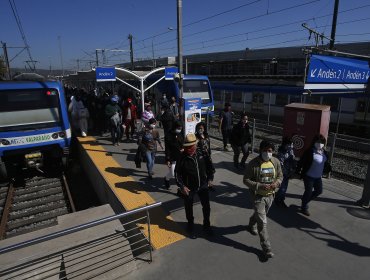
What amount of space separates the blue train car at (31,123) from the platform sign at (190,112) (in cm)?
362

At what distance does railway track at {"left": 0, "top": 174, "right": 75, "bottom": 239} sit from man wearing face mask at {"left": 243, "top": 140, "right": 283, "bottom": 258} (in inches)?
212

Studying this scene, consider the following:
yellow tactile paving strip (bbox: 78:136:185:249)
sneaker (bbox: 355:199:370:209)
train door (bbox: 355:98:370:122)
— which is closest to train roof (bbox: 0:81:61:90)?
yellow tactile paving strip (bbox: 78:136:185:249)

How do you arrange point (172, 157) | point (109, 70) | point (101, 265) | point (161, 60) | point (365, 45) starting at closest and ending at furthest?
point (101, 265)
point (172, 157)
point (109, 70)
point (365, 45)
point (161, 60)

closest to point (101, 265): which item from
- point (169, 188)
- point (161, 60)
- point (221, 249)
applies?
point (221, 249)

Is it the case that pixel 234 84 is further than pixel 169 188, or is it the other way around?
pixel 234 84

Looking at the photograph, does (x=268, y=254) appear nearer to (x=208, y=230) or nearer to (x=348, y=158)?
(x=208, y=230)

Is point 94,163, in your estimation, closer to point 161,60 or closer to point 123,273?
Result: point 123,273

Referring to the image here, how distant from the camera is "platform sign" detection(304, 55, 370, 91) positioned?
17.8 ft

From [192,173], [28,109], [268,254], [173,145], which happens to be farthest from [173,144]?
[28,109]

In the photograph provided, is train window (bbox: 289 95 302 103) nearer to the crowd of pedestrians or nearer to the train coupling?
the crowd of pedestrians

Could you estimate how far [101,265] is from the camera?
371 centimetres

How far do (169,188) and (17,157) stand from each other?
16.5 ft

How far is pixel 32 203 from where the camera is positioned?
7.98 meters

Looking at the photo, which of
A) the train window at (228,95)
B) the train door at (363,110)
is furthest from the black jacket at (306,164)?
the train window at (228,95)
